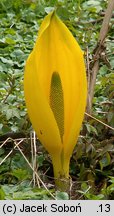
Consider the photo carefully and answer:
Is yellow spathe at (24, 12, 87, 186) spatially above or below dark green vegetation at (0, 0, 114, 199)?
above

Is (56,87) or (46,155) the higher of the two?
(56,87)

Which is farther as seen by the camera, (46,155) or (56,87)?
(46,155)

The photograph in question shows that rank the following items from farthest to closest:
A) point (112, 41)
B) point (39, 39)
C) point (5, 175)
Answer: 1. point (112, 41)
2. point (5, 175)
3. point (39, 39)

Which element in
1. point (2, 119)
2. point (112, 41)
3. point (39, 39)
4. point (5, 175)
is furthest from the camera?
point (112, 41)

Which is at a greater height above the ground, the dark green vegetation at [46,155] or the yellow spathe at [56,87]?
the yellow spathe at [56,87]

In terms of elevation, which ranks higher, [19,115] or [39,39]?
[39,39]

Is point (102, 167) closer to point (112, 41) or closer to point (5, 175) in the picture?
point (5, 175)

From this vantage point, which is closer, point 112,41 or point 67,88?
point 67,88

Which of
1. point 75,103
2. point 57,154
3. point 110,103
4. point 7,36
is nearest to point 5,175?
point 57,154
